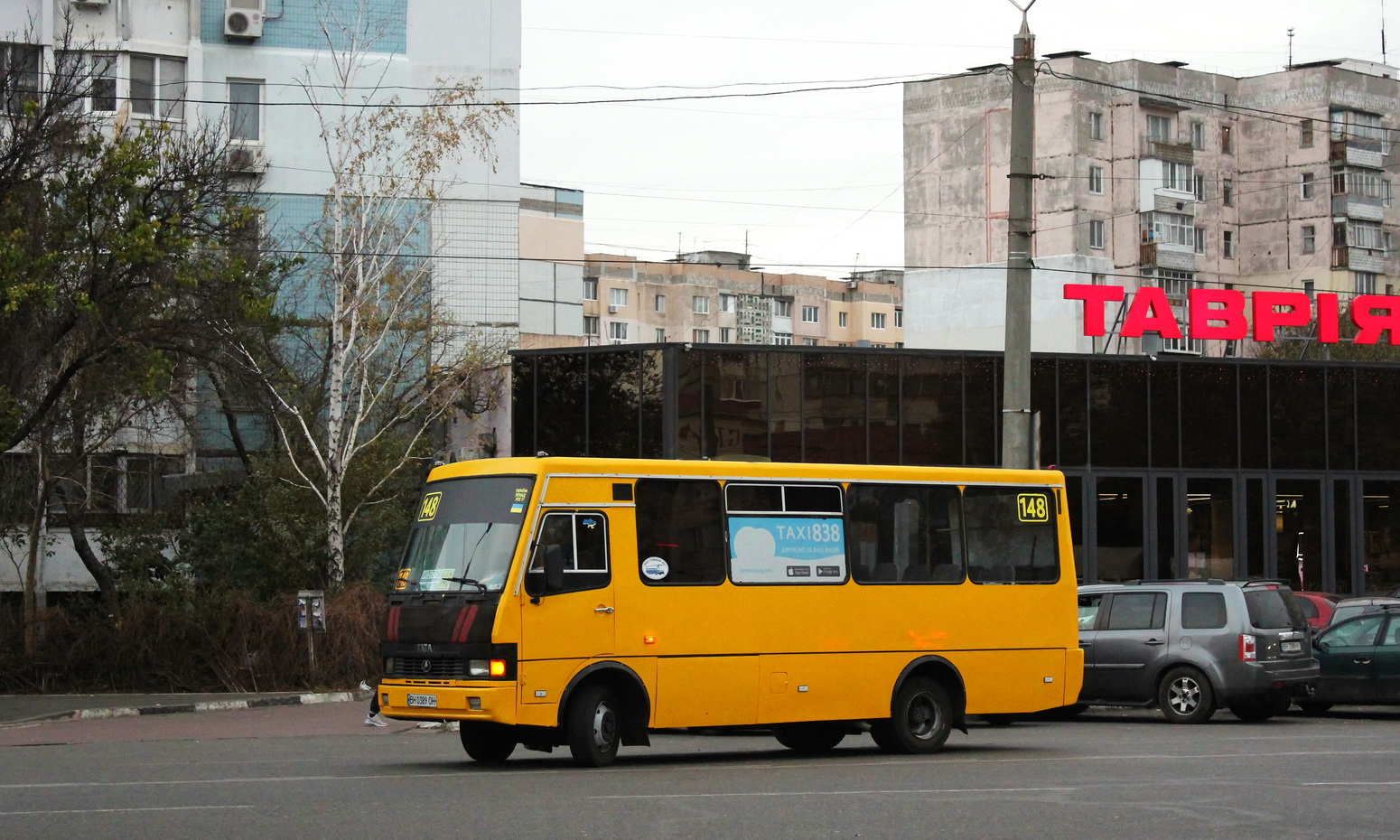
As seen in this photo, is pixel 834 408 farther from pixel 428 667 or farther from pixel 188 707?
pixel 428 667

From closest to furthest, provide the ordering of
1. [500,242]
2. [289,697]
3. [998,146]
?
[289,697], [500,242], [998,146]

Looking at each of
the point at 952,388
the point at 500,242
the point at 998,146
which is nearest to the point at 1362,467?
the point at 952,388

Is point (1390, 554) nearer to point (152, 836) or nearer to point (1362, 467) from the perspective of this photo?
Result: point (1362, 467)

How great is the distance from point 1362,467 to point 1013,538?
25199 millimetres

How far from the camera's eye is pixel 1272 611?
20578 mm

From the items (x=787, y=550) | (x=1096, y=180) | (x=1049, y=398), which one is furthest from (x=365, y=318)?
(x=1096, y=180)

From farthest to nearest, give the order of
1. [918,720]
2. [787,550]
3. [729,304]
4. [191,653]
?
[729,304], [191,653], [918,720], [787,550]

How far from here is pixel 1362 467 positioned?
39.2m

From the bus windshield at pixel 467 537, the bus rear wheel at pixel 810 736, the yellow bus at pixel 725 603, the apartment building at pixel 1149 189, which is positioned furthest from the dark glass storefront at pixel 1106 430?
the apartment building at pixel 1149 189

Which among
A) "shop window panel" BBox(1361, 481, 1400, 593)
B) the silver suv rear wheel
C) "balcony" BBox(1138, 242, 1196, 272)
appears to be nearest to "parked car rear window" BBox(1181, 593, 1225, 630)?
the silver suv rear wheel

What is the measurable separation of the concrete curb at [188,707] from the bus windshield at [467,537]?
9745 mm

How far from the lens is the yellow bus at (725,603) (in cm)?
1423

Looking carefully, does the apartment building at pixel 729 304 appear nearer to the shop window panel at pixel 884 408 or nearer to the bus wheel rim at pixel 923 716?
the shop window panel at pixel 884 408

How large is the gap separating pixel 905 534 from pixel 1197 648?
6.04 m
